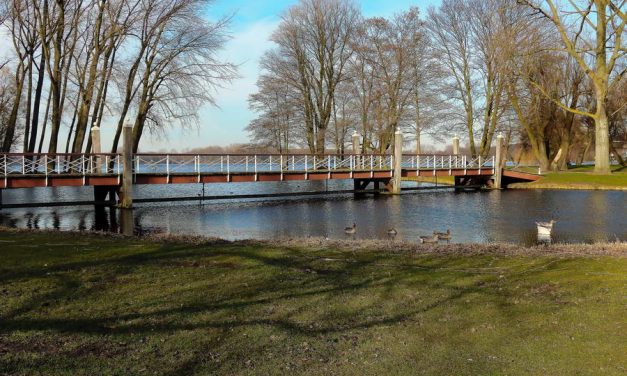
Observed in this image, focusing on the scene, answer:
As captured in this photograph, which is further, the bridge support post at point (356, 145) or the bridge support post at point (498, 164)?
the bridge support post at point (498, 164)

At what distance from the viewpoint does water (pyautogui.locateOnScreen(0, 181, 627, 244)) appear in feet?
58.3

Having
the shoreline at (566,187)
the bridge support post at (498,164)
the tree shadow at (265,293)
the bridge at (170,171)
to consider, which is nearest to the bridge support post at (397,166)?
the bridge at (170,171)

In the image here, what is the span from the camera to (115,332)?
5.29 metres

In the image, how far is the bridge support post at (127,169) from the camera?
2585cm

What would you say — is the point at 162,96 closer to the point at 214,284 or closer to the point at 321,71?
the point at 321,71

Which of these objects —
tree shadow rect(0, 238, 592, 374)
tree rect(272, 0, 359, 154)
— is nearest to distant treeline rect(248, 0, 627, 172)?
tree rect(272, 0, 359, 154)

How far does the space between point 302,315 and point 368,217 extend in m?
16.9

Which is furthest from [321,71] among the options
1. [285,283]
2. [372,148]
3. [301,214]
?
[285,283]

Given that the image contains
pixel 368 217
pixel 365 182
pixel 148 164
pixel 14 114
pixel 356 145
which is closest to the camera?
pixel 368 217

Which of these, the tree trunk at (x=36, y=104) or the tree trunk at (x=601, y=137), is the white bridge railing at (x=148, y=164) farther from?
the tree trunk at (x=601, y=137)

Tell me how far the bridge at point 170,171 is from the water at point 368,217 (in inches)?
55.9

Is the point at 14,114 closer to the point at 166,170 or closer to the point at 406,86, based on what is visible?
the point at 166,170

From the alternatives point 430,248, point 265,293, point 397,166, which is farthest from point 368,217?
point 265,293

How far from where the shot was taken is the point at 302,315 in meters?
6.00
